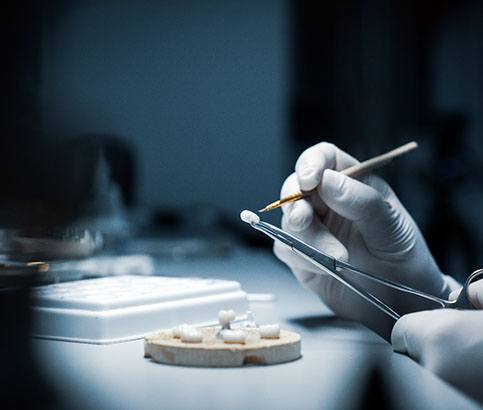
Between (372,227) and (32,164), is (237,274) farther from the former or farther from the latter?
(32,164)

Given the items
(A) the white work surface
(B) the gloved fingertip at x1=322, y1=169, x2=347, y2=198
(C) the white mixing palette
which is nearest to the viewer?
(A) the white work surface

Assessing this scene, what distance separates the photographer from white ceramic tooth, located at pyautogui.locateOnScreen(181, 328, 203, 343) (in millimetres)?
684

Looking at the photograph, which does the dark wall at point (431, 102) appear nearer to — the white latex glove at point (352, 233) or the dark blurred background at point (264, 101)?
the dark blurred background at point (264, 101)

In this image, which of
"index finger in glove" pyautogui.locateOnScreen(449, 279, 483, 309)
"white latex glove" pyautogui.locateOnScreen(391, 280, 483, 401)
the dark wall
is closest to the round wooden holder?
"white latex glove" pyautogui.locateOnScreen(391, 280, 483, 401)

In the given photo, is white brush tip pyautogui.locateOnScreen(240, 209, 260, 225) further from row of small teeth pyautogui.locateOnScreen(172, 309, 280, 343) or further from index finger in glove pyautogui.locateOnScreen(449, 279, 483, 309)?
index finger in glove pyautogui.locateOnScreen(449, 279, 483, 309)

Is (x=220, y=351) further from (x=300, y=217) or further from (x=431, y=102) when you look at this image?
(x=431, y=102)

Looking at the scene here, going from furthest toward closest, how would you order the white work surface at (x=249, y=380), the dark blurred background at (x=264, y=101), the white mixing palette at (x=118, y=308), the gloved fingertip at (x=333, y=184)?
the dark blurred background at (x=264, y=101)
the gloved fingertip at (x=333, y=184)
the white mixing palette at (x=118, y=308)
the white work surface at (x=249, y=380)

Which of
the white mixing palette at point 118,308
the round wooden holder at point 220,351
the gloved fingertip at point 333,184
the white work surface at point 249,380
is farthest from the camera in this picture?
the gloved fingertip at point 333,184

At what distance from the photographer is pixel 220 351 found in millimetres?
662

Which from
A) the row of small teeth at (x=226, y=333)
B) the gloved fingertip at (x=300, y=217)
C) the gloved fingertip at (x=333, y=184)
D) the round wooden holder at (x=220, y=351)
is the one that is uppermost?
the gloved fingertip at (x=333, y=184)

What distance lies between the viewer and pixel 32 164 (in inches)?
27.0

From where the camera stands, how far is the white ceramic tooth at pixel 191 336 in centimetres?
68

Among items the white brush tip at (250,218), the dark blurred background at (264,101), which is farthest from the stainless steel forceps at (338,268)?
the dark blurred background at (264,101)

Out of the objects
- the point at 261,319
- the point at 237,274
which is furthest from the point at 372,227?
the point at 237,274
